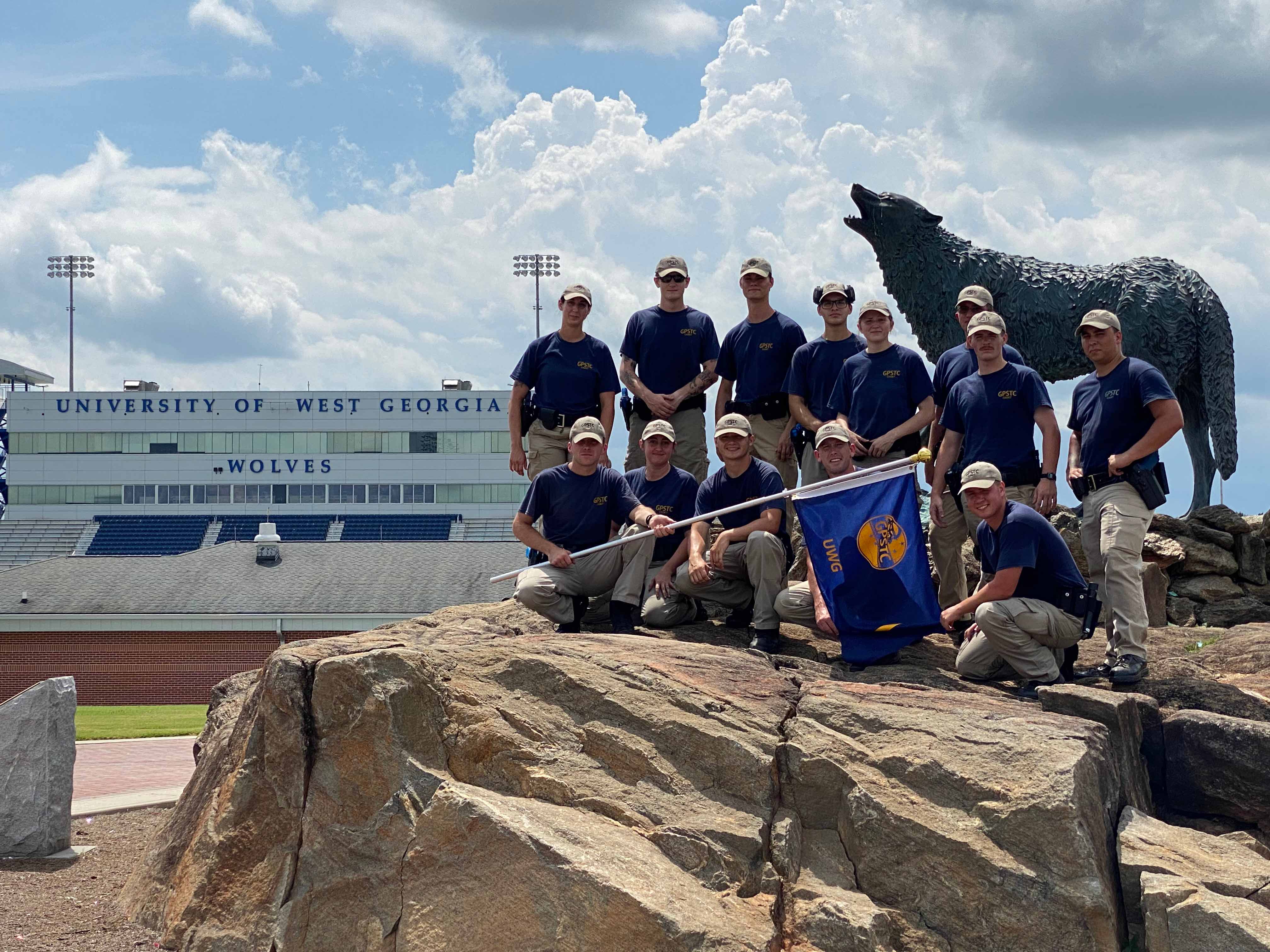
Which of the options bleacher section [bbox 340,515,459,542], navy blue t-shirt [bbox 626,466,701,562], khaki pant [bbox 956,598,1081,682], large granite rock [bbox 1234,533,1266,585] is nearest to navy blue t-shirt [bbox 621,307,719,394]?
navy blue t-shirt [bbox 626,466,701,562]

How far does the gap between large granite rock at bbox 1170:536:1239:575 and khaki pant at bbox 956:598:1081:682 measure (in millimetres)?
4763

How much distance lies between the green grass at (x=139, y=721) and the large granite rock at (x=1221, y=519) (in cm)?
1211

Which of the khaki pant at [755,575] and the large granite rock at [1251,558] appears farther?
the large granite rock at [1251,558]

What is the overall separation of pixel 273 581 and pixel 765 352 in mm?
26720

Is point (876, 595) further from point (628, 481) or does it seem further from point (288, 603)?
point (288, 603)

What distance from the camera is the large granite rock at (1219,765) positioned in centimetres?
666

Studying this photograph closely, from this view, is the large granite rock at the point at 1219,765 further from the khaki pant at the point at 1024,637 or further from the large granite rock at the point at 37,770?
the large granite rock at the point at 37,770

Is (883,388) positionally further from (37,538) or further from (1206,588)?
(37,538)

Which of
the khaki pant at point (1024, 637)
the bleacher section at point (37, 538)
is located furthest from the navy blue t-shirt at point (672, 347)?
the bleacher section at point (37, 538)

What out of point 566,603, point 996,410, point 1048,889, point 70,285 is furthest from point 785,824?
Answer: point 70,285

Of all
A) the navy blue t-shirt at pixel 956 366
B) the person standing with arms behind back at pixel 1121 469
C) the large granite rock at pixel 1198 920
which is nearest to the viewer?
the large granite rock at pixel 1198 920

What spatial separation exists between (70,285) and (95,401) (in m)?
11.6

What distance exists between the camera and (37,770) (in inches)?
354

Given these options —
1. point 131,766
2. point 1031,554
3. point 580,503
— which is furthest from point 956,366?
point 131,766
